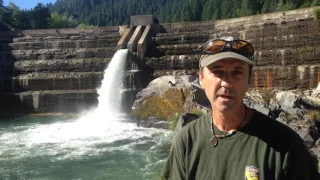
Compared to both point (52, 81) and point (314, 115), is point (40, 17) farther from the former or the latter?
point (314, 115)

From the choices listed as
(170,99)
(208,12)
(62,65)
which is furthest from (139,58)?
(208,12)

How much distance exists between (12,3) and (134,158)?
72625mm

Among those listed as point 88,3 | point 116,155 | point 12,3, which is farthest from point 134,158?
point 88,3

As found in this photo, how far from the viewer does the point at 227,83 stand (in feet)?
Answer: 5.86

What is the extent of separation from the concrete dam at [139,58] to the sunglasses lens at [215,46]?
14489 millimetres

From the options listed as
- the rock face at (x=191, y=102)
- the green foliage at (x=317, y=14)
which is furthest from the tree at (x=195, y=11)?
the rock face at (x=191, y=102)

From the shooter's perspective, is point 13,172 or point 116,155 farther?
point 116,155

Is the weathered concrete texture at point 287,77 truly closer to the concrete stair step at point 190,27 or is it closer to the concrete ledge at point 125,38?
the concrete stair step at point 190,27

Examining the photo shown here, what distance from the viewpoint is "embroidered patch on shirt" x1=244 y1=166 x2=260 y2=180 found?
5.43ft

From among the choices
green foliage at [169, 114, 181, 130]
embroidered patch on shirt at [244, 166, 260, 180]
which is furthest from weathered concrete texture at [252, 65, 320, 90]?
embroidered patch on shirt at [244, 166, 260, 180]

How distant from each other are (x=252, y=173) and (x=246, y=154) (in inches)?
3.9

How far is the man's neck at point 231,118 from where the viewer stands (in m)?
1.80

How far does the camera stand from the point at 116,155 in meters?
9.52

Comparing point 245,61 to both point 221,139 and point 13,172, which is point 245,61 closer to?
point 221,139
